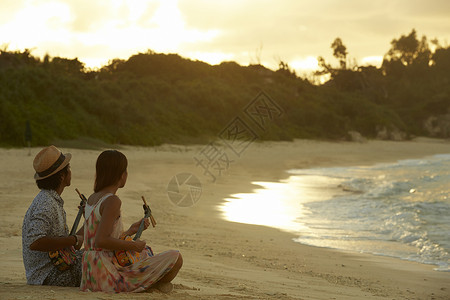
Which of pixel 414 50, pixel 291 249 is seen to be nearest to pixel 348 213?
pixel 291 249

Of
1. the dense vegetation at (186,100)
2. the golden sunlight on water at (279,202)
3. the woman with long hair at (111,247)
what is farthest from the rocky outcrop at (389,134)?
the woman with long hair at (111,247)

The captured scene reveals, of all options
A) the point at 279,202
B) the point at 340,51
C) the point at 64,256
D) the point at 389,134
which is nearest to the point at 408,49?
the point at 340,51

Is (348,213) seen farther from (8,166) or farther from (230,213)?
(8,166)

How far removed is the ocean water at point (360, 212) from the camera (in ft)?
27.5

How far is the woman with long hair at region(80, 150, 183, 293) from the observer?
3.70 meters

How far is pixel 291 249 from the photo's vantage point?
7.53 meters

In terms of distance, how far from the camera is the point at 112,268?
3.85 metres

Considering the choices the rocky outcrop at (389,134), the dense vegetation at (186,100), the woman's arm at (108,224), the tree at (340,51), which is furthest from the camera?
the tree at (340,51)

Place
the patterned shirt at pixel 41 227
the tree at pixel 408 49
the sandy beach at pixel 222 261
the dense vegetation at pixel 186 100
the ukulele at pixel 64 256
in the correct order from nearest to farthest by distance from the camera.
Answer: the patterned shirt at pixel 41 227, the ukulele at pixel 64 256, the sandy beach at pixel 222 261, the dense vegetation at pixel 186 100, the tree at pixel 408 49

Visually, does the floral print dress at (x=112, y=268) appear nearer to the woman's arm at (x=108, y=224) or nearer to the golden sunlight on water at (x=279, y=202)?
the woman's arm at (x=108, y=224)

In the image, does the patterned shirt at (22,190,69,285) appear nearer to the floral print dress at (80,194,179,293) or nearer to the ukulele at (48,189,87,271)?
the ukulele at (48,189,87,271)

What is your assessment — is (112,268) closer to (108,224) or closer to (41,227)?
(108,224)

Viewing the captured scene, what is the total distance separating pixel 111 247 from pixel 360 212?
28.1ft

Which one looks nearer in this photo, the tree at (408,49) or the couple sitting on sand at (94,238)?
the couple sitting on sand at (94,238)
